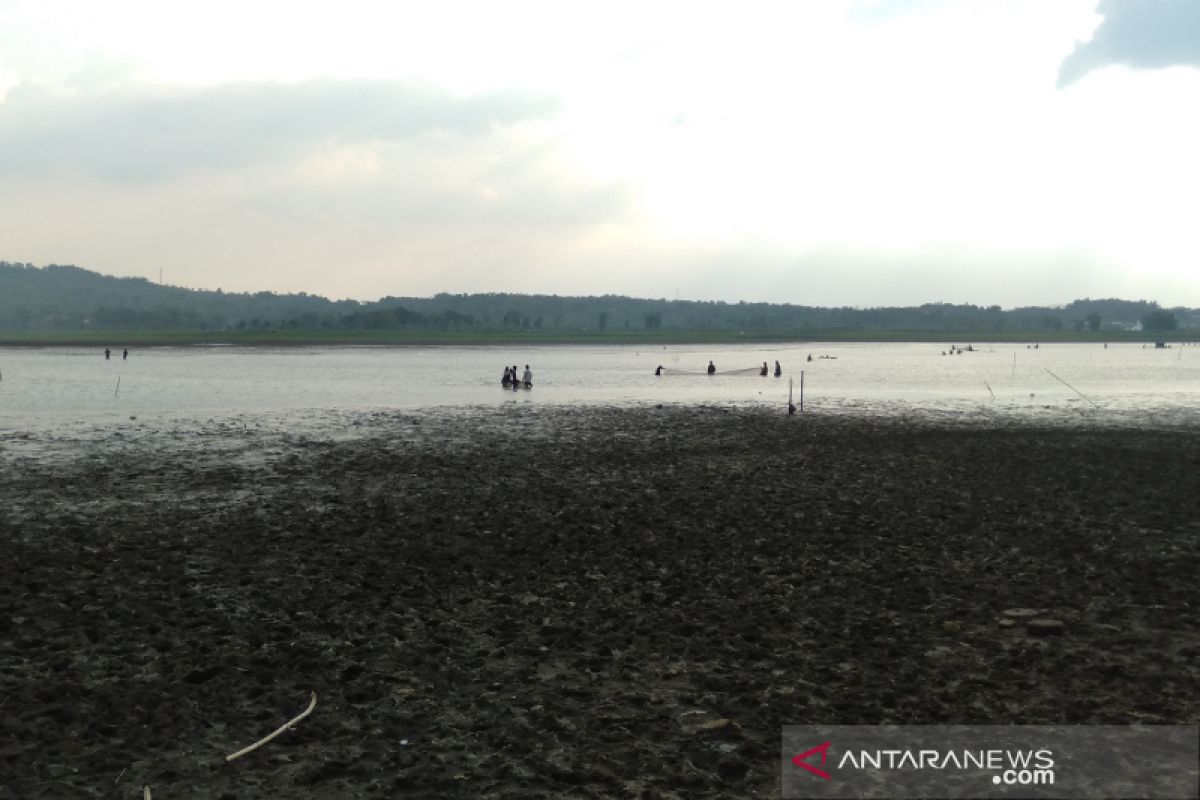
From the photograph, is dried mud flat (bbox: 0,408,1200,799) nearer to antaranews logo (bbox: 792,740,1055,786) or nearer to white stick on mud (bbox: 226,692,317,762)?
white stick on mud (bbox: 226,692,317,762)

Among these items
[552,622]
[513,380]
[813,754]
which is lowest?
[552,622]

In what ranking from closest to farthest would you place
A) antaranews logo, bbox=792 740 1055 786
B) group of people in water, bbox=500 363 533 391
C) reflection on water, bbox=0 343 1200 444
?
antaranews logo, bbox=792 740 1055 786 < reflection on water, bbox=0 343 1200 444 < group of people in water, bbox=500 363 533 391

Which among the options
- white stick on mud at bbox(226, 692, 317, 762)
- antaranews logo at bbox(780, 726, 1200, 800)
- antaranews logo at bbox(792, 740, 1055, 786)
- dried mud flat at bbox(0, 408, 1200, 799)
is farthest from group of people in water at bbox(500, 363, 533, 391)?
antaranews logo at bbox(792, 740, 1055, 786)

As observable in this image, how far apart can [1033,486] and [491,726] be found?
1951cm

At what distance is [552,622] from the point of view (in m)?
12.0

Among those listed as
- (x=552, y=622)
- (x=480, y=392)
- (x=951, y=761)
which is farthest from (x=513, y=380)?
(x=951, y=761)

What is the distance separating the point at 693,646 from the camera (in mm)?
10977

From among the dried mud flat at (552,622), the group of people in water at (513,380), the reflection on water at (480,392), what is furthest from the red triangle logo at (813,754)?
the group of people in water at (513,380)

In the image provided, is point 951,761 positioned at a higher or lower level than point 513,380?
lower

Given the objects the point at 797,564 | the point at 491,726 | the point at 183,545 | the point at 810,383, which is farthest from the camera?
the point at 810,383

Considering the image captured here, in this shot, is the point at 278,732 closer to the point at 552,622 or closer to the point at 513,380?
the point at 552,622

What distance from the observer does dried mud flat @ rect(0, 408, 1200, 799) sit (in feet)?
26.4

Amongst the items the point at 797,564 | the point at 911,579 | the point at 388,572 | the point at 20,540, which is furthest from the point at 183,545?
the point at 911,579

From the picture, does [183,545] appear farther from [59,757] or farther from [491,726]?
[491,726]
